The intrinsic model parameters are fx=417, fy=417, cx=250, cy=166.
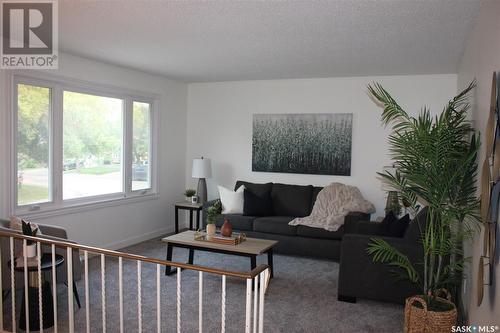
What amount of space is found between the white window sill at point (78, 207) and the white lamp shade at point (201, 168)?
0.76 meters

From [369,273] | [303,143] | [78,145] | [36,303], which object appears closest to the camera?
[36,303]

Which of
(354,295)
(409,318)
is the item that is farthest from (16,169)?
(409,318)

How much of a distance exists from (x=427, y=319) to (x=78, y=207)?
410cm

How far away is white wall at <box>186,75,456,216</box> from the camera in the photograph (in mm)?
5824

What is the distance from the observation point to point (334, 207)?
5707 millimetres

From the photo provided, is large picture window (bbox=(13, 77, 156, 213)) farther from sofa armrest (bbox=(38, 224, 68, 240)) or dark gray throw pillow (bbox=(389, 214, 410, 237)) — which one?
dark gray throw pillow (bbox=(389, 214, 410, 237))

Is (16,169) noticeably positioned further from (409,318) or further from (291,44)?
(409,318)

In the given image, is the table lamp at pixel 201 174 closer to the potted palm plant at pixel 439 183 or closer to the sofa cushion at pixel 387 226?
the sofa cushion at pixel 387 226

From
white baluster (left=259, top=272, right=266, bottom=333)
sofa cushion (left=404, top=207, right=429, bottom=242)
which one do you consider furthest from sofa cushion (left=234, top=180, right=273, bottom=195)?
white baluster (left=259, top=272, right=266, bottom=333)

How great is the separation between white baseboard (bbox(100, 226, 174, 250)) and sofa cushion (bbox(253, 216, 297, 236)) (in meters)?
1.76

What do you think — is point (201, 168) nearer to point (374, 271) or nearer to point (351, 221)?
point (351, 221)

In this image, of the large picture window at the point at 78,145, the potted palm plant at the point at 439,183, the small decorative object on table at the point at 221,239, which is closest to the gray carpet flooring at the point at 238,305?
the small decorative object on table at the point at 221,239

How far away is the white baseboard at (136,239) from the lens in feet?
18.9

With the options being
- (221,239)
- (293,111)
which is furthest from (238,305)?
(293,111)
